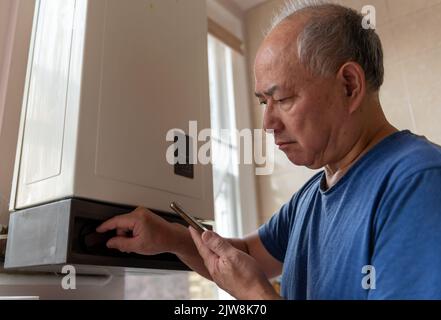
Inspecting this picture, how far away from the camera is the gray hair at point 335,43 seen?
0.71 m

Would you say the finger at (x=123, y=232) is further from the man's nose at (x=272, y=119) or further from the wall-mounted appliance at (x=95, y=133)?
the man's nose at (x=272, y=119)

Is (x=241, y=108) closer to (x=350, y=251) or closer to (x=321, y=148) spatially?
(x=321, y=148)

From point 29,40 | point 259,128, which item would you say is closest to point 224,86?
point 259,128

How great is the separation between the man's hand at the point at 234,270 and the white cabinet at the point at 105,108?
0.16 metres

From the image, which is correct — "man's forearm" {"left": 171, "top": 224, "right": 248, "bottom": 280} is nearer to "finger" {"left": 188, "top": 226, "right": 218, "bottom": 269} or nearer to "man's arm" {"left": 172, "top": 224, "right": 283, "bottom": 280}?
"man's arm" {"left": 172, "top": 224, "right": 283, "bottom": 280}

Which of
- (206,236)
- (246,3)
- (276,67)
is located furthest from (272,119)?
(246,3)

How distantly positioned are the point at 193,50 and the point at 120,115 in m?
0.32

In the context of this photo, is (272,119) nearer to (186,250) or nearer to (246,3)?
(186,250)

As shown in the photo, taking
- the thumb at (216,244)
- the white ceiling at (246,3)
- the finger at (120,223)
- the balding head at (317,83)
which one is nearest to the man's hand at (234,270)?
the thumb at (216,244)

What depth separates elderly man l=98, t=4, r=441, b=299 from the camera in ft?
1.85

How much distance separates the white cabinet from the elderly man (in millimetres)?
81

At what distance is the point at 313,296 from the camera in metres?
0.70

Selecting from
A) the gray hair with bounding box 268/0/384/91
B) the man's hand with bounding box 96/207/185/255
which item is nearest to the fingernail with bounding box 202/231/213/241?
the man's hand with bounding box 96/207/185/255

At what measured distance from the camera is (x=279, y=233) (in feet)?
3.18
